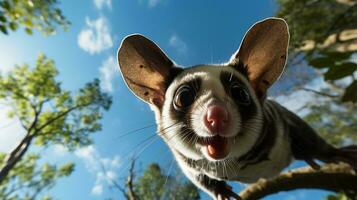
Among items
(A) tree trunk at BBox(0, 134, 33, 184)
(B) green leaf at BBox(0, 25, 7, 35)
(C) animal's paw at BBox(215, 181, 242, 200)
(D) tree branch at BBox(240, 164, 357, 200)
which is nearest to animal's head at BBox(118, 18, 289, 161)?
(C) animal's paw at BBox(215, 181, 242, 200)

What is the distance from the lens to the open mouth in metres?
1.76

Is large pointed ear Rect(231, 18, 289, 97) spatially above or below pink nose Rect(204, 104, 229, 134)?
above

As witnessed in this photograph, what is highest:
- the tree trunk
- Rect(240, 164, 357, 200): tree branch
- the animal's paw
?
the tree trunk

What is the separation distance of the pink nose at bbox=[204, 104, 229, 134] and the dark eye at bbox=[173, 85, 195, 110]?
0.29 metres

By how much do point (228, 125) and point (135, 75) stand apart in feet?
2.33

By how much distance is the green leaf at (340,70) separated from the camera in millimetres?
1284

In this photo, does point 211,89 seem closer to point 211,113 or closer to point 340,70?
point 211,113

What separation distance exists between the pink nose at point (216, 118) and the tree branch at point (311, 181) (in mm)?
1917

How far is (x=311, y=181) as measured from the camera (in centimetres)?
368

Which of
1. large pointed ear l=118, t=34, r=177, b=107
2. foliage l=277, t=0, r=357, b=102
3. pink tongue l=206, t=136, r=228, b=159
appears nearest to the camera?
pink tongue l=206, t=136, r=228, b=159

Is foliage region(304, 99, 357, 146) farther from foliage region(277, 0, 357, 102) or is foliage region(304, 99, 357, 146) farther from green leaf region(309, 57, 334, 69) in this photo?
green leaf region(309, 57, 334, 69)

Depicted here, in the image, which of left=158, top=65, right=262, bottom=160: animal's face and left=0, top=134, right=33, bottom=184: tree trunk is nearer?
left=158, top=65, right=262, bottom=160: animal's face

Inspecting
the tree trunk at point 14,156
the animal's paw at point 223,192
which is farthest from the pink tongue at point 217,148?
the tree trunk at point 14,156

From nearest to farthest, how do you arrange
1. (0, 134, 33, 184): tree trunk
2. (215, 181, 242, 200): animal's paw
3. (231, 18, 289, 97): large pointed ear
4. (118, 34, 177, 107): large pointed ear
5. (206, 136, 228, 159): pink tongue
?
1. (206, 136, 228, 159): pink tongue
2. (231, 18, 289, 97): large pointed ear
3. (118, 34, 177, 107): large pointed ear
4. (215, 181, 242, 200): animal's paw
5. (0, 134, 33, 184): tree trunk
